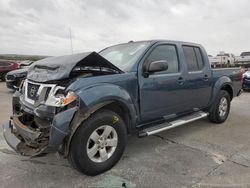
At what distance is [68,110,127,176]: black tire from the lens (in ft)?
10.4

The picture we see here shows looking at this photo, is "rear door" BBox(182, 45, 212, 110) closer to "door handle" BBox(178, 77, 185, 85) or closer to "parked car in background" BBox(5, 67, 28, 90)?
"door handle" BBox(178, 77, 185, 85)

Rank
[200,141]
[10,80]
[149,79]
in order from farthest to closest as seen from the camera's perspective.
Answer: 1. [10,80]
2. [200,141]
3. [149,79]

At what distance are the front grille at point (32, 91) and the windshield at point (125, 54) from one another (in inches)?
49.7

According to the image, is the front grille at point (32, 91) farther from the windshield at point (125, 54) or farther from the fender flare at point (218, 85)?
the fender flare at point (218, 85)

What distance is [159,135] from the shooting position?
5.16 m

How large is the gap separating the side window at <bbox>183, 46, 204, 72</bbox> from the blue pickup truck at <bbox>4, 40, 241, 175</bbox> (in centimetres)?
10

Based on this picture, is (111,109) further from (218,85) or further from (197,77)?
(218,85)

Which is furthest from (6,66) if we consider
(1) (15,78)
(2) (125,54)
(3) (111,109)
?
(3) (111,109)

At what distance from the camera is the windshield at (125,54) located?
13.6 feet

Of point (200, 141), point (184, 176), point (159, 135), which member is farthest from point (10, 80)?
point (184, 176)

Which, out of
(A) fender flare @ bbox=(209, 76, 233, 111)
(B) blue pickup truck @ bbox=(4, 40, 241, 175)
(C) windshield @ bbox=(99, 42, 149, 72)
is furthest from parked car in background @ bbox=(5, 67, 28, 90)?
(A) fender flare @ bbox=(209, 76, 233, 111)

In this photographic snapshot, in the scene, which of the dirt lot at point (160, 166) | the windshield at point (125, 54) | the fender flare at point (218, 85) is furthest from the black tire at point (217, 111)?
the windshield at point (125, 54)

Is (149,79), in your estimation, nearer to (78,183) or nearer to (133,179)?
(133,179)

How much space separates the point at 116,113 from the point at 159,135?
173cm
